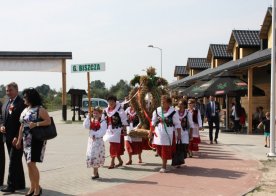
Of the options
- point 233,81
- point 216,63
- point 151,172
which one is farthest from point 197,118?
point 216,63

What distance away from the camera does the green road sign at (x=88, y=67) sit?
9.98m

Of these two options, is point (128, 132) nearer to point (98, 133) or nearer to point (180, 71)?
point (98, 133)

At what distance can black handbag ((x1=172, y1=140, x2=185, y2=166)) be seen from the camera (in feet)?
36.3

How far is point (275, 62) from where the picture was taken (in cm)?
1376

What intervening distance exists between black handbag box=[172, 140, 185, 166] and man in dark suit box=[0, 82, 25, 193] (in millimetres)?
3831

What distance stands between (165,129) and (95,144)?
1.71 meters

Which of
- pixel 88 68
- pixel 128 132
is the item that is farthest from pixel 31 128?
pixel 128 132

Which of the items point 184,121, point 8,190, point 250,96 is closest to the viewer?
point 8,190

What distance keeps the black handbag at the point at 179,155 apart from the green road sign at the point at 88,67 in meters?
2.67

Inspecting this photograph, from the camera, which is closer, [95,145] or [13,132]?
[13,132]

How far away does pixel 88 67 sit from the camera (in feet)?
33.0

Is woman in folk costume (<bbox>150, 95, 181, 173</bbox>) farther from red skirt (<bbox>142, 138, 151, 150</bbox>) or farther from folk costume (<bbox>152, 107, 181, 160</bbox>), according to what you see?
red skirt (<bbox>142, 138, 151, 150</bbox>)

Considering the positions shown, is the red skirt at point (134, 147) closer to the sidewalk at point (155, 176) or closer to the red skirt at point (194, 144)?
the sidewalk at point (155, 176)

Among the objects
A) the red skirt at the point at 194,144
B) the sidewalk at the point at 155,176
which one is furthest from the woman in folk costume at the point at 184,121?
the red skirt at the point at 194,144
